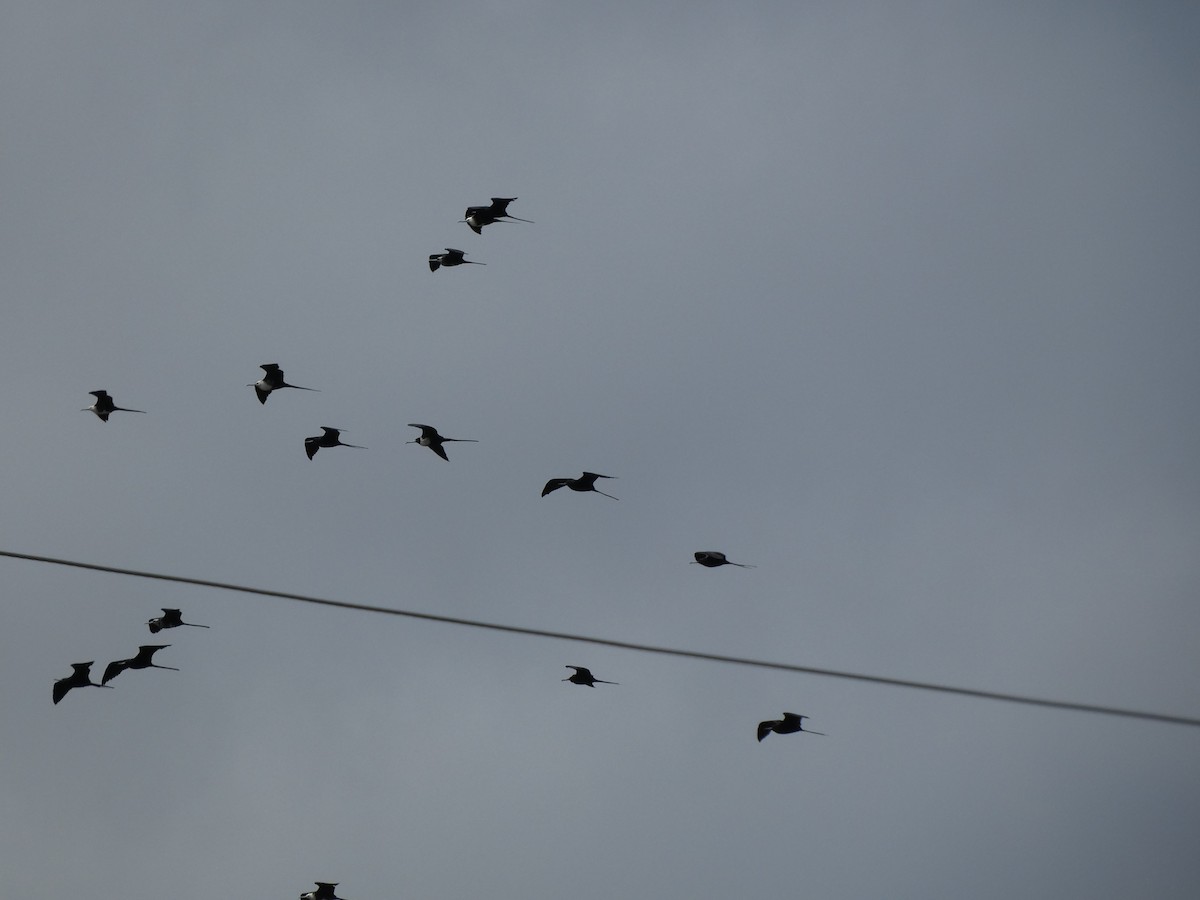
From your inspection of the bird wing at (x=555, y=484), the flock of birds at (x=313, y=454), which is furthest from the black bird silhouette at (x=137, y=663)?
the bird wing at (x=555, y=484)

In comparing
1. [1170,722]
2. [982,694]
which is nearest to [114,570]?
[982,694]

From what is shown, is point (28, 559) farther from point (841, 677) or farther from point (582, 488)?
point (582, 488)

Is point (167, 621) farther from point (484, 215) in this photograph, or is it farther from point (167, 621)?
point (484, 215)

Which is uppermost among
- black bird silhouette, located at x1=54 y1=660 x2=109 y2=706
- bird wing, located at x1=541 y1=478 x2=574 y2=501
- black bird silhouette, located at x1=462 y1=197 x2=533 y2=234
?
black bird silhouette, located at x1=462 y1=197 x2=533 y2=234

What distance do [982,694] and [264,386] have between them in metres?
15.5

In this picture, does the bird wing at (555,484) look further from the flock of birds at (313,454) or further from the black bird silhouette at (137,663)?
the black bird silhouette at (137,663)

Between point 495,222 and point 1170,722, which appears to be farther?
point 495,222

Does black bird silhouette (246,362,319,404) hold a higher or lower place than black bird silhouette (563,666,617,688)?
higher

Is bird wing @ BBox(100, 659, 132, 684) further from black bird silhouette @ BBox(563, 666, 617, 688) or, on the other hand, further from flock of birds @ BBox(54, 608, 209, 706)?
black bird silhouette @ BBox(563, 666, 617, 688)

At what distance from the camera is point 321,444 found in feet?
68.1

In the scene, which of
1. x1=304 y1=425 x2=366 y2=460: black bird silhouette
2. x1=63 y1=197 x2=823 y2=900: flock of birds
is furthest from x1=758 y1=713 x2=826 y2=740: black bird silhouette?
x1=304 y1=425 x2=366 y2=460: black bird silhouette

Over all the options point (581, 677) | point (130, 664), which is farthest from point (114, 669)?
point (581, 677)

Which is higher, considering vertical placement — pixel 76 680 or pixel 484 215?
pixel 484 215

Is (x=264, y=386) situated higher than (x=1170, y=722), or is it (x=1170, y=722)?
(x=264, y=386)
